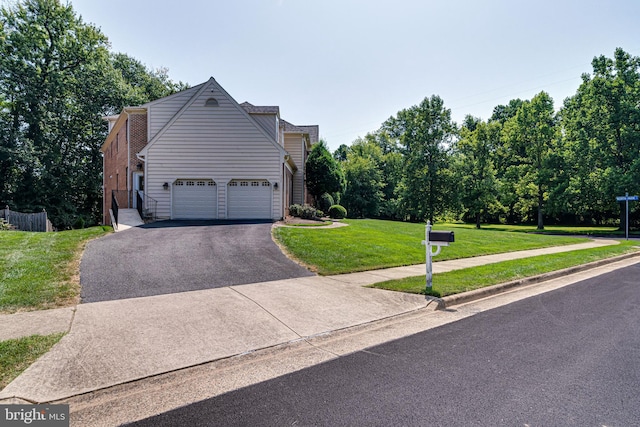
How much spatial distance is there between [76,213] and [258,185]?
74.3ft

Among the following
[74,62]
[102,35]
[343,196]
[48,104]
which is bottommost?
[343,196]

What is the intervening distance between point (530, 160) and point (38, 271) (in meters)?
45.5

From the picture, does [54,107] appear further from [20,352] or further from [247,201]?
[20,352]

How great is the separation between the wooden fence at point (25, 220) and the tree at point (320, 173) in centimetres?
1635

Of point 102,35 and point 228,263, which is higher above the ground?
point 102,35

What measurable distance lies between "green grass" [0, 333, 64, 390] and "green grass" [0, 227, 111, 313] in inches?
63.6

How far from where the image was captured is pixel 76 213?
32.5 metres

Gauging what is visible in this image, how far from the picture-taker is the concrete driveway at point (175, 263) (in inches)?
293

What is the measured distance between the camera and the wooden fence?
17.5 m

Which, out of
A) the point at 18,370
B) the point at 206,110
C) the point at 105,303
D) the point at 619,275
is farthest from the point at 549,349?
the point at 206,110

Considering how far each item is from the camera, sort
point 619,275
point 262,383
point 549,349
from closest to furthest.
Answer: point 262,383 < point 549,349 < point 619,275

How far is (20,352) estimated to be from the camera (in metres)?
4.22

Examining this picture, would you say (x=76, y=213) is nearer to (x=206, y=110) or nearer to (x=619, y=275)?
(x=206, y=110)

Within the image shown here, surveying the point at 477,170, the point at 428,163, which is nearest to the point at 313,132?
the point at 428,163
